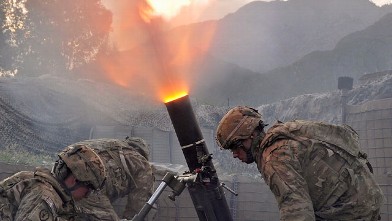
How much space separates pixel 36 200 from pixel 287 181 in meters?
2.03

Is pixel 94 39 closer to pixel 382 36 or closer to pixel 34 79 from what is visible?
pixel 34 79

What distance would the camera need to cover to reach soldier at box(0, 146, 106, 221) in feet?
13.9

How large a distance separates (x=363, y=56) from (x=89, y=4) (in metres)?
24.3

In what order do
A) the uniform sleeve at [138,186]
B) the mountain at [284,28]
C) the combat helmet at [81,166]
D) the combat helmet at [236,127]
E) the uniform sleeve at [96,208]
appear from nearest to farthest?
the combat helmet at [236,127] → the combat helmet at [81,166] → the uniform sleeve at [96,208] → the uniform sleeve at [138,186] → the mountain at [284,28]

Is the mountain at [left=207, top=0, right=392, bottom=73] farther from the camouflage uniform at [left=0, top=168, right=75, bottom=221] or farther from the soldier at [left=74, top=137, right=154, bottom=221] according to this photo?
the camouflage uniform at [left=0, top=168, right=75, bottom=221]

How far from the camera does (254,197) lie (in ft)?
32.6

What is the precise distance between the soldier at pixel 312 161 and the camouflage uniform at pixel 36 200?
4.68 feet

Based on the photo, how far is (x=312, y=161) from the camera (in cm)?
425

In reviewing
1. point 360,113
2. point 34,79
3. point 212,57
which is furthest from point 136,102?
point 212,57

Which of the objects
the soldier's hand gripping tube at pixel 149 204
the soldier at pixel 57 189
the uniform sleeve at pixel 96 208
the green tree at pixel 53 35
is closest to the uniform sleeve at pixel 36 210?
the soldier at pixel 57 189

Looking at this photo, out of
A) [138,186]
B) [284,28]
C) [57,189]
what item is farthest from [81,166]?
[284,28]

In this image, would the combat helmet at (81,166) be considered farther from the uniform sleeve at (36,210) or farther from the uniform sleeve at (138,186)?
the uniform sleeve at (138,186)

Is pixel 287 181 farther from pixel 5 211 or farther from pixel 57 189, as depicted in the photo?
pixel 5 211

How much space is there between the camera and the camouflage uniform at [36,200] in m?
4.21
